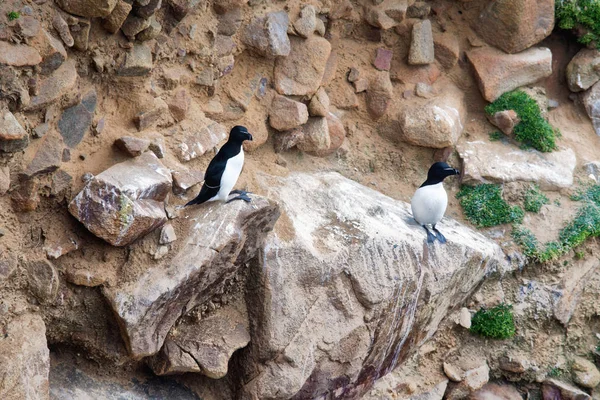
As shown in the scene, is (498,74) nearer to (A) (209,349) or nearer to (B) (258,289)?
(B) (258,289)

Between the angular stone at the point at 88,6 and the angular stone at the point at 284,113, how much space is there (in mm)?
2650

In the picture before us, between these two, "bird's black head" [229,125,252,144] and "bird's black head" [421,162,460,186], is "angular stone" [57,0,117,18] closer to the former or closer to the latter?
"bird's black head" [229,125,252,144]

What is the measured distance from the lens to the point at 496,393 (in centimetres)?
948

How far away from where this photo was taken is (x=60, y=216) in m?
6.67

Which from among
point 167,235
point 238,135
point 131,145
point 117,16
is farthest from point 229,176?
point 117,16

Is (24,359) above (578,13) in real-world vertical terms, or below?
below

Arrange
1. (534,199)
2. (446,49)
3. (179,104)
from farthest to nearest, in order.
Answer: (446,49) < (534,199) < (179,104)

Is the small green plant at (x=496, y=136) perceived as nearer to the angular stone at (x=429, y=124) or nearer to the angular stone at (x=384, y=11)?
the angular stone at (x=429, y=124)

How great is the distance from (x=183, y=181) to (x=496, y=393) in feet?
15.8

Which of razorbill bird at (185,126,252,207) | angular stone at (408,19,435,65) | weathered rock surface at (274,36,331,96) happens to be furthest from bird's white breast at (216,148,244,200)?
angular stone at (408,19,435,65)

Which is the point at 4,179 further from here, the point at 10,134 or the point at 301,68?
the point at 301,68

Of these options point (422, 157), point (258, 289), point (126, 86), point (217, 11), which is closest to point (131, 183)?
point (126, 86)

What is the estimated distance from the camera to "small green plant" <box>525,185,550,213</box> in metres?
9.83

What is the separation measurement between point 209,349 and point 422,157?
414cm
